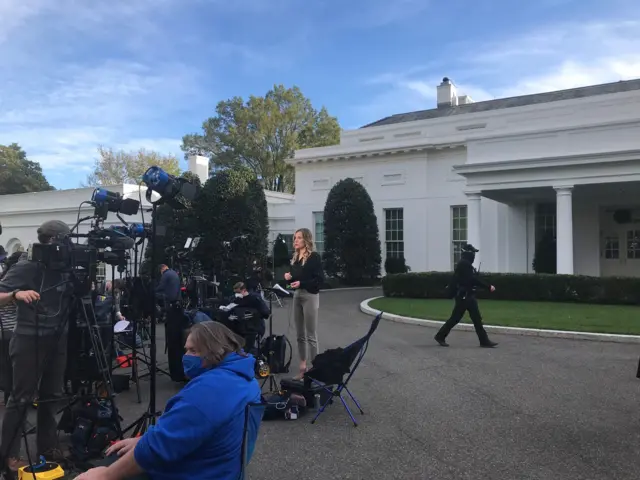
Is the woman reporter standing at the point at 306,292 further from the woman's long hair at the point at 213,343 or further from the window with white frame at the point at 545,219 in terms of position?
the window with white frame at the point at 545,219

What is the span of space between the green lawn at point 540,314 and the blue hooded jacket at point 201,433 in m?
9.60

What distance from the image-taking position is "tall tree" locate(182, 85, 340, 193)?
47469 mm

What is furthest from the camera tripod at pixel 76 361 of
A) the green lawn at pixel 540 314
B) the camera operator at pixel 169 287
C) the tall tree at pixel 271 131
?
the tall tree at pixel 271 131

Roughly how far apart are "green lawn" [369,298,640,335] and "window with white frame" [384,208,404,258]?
9251 mm

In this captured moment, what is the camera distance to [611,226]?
2136 centimetres

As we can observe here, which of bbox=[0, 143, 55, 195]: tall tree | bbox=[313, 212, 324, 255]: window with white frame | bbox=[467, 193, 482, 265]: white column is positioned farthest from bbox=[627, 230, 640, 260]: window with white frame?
bbox=[0, 143, 55, 195]: tall tree

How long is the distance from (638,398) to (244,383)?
212 inches

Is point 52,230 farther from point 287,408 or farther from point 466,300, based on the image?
point 466,300

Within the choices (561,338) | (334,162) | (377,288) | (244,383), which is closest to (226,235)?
(377,288)

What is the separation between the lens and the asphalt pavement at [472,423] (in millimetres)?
4172

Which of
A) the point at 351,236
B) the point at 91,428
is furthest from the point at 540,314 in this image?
the point at 351,236

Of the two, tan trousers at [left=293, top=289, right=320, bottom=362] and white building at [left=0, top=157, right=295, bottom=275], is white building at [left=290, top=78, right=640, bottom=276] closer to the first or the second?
white building at [left=0, top=157, right=295, bottom=275]

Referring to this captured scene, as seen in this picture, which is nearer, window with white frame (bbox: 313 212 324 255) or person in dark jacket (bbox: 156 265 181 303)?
person in dark jacket (bbox: 156 265 181 303)

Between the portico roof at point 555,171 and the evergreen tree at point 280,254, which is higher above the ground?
the portico roof at point 555,171
